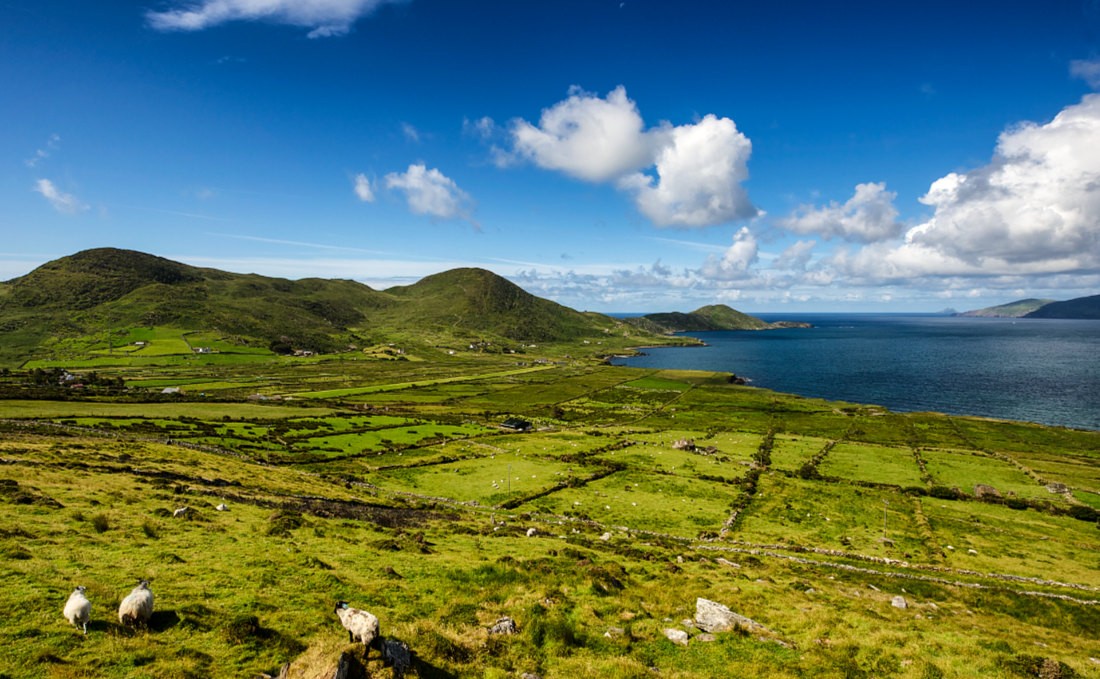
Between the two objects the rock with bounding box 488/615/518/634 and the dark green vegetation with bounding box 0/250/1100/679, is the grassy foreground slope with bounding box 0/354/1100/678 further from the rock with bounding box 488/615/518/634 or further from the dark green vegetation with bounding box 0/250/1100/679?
the rock with bounding box 488/615/518/634

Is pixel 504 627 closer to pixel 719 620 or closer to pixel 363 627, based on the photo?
pixel 363 627

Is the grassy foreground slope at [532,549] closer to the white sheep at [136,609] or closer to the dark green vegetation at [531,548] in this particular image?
the dark green vegetation at [531,548]

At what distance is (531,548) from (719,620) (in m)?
14.7

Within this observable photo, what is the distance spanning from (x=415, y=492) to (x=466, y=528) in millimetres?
19775

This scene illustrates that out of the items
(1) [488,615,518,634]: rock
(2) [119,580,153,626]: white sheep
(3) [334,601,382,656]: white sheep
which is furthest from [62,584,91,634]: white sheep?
(1) [488,615,518,634]: rock

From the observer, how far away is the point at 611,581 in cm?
2652

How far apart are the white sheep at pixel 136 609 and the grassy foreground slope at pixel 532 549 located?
0.50 meters

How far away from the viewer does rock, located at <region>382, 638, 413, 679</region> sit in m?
14.2

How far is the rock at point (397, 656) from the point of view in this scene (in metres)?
14.2

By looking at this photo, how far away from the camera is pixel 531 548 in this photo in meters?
33.2

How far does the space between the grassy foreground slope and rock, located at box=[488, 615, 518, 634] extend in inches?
13.0

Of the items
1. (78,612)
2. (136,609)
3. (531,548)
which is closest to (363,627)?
(136,609)

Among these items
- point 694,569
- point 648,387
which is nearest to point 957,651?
point 694,569

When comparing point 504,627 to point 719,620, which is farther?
point 719,620
